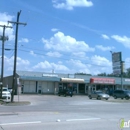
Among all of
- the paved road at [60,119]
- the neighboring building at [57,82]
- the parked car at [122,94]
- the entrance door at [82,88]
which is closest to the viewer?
the paved road at [60,119]

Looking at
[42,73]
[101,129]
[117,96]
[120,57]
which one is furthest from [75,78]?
[101,129]

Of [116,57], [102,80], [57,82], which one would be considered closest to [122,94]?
[116,57]

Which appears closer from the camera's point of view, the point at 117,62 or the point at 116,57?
the point at 117,62

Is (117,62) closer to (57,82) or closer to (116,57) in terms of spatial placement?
(116,57)

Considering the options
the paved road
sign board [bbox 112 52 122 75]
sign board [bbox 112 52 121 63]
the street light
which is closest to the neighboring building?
sign board [bbox 112 52 122 75]

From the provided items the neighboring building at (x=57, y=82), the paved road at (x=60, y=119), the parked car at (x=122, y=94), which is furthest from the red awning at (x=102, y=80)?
the paved road at (x=60, y=119)

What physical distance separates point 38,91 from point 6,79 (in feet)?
48.2

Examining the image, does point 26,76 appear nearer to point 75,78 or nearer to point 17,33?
point 75,78

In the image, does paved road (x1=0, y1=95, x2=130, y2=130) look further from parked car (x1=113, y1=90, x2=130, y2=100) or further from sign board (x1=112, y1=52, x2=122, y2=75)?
sign board (x1=112, y1=52, x2=122, y2=75)

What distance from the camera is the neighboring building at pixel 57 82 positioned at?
5988cm

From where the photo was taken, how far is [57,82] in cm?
6353

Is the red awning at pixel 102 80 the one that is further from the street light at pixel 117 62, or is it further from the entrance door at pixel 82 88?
the street light at pixel 117 62

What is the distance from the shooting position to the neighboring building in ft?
196

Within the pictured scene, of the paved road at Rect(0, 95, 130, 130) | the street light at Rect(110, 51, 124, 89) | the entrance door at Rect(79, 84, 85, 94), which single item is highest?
the street light at Rect(110, 51, 124, 89)
